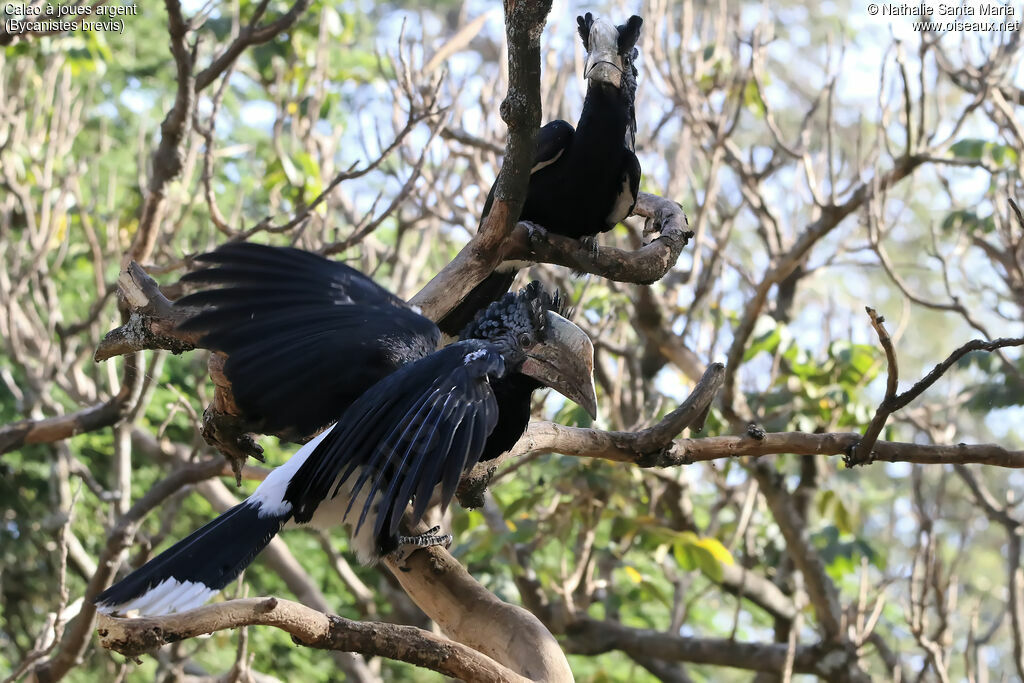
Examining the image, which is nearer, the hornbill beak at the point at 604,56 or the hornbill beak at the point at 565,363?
the hornbill beak at the point at 565,363

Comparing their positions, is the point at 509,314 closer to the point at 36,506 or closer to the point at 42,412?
the point at 42,412

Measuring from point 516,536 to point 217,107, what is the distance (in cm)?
226

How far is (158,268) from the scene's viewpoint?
3.88 m

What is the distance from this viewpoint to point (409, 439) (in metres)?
2.33

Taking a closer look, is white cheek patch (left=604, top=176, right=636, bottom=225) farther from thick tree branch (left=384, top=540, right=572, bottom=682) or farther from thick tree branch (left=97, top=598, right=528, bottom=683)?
thick tree branch (left=97, top=598, right=528, bottom=683)

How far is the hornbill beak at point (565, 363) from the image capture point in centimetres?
292

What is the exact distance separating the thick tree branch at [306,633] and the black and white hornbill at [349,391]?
0.23 m

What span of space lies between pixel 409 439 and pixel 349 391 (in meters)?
0.45

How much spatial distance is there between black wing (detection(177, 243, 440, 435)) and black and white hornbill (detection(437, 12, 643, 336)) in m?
1.08

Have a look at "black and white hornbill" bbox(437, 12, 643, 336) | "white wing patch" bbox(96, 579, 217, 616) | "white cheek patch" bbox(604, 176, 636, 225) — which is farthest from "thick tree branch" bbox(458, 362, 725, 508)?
"white cheek patch" bbox(604, 176, 636, 225)

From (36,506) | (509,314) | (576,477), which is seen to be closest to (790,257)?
(576,477)

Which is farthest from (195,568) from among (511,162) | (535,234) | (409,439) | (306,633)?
(535,234)

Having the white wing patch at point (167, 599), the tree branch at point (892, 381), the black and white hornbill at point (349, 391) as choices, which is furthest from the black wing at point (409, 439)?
the tree branch at point (892, 381)

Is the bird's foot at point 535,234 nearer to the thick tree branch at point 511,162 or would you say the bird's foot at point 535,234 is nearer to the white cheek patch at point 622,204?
the thick tree branch at point 511,162
